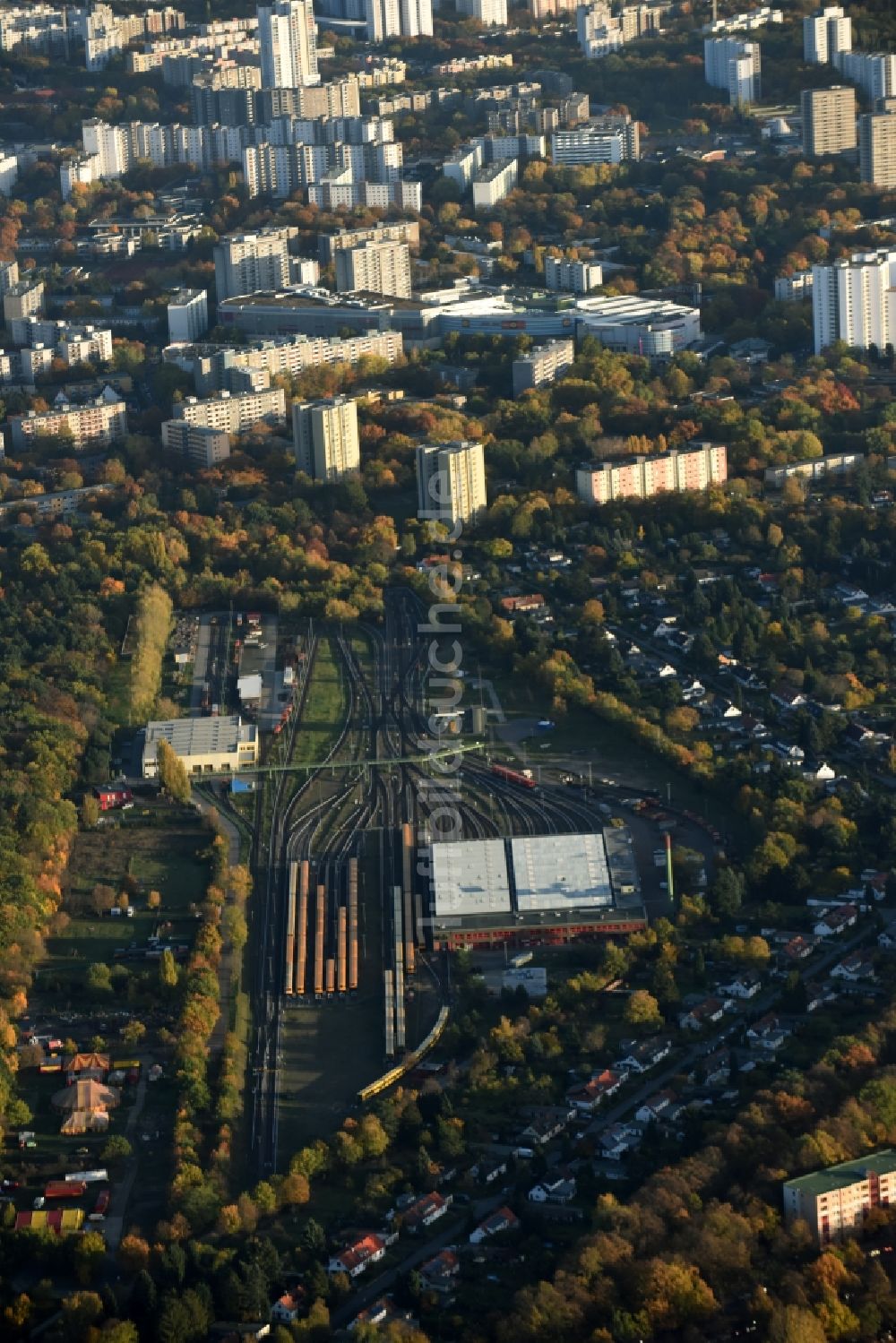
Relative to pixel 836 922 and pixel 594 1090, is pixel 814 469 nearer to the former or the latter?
pixel 836 922

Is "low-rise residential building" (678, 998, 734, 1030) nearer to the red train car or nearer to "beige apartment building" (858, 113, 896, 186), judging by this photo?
the red train car

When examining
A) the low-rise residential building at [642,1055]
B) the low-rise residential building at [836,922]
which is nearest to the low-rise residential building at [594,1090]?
the low-rise residential building at [642,1055]

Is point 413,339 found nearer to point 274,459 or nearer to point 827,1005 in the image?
point 274,459

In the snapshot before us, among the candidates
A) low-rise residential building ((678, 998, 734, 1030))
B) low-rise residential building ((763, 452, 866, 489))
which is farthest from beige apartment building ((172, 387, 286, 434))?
low-rise residential building ((678, 998, 734, 1030))

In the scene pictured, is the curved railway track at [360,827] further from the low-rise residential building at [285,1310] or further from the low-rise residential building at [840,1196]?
the low-rise residential building at [840,1196]

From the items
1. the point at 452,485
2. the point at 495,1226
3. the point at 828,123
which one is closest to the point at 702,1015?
the point at 495,1226

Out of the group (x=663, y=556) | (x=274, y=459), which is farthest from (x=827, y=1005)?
(x=274, y=459)
